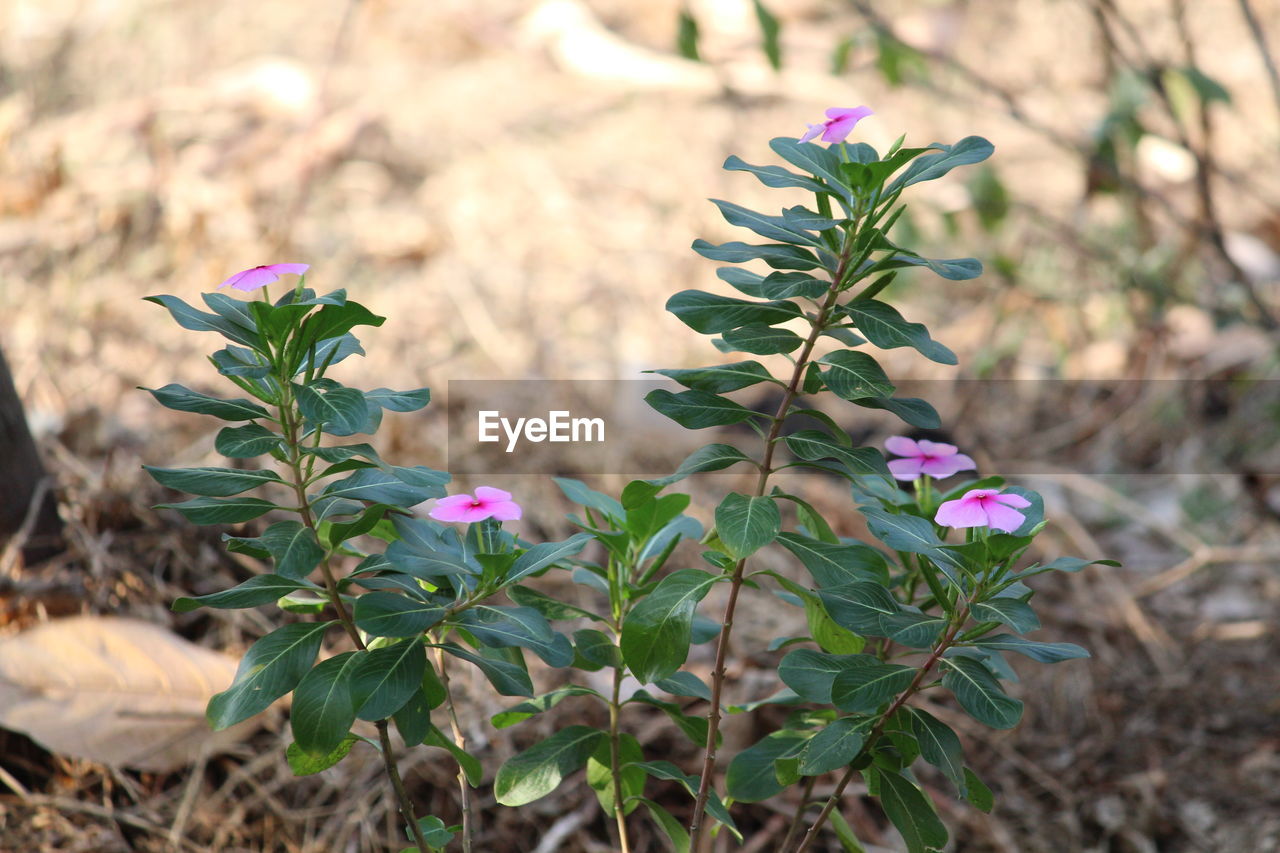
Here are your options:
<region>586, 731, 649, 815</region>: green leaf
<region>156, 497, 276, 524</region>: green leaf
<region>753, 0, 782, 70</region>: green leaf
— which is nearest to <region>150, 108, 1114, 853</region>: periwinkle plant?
<region>156, 497, 276, 524</region>: green leaf

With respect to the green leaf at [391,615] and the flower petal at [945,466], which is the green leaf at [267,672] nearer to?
the green leaf at [391,615]

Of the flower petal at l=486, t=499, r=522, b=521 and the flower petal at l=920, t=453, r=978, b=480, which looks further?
the flower petal at l=920, t=453, r=978, b=480

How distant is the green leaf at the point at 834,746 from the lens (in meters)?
1.04

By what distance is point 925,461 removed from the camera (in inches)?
46.1

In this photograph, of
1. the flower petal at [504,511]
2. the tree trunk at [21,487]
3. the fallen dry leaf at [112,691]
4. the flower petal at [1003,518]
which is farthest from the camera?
the tree trunk at [21,487]

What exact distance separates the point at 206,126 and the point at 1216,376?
400 cm

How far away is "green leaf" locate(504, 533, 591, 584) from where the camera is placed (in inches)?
39.7

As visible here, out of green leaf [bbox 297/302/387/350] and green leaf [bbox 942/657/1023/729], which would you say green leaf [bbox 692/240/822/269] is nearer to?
green leaf [bbox 297/302/387/350]

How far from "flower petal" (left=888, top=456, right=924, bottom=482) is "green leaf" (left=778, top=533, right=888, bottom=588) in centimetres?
9

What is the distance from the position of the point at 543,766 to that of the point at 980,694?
486mm

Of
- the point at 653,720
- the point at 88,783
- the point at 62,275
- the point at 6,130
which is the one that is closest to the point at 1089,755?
the point at 653,720

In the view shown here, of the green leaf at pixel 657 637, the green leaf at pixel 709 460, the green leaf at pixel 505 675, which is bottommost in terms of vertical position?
the green leaf at pixel 505 675

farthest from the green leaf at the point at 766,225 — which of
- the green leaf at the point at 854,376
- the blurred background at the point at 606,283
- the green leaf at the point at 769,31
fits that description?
the green leaf at the point at 769,31

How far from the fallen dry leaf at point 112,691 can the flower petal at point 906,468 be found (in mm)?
1150
